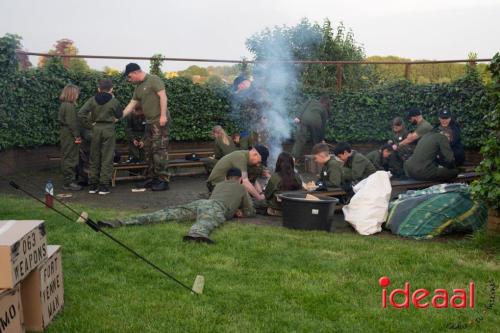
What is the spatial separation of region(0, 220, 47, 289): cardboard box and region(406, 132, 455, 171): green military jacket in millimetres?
6770

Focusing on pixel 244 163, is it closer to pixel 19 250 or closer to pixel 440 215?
pixel 440 215

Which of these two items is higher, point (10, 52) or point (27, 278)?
point (10, 52)

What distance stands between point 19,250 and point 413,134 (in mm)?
8702

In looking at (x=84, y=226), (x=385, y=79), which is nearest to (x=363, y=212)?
(x=84, y=226)

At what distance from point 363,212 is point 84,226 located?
3.41 m

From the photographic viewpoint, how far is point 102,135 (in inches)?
376

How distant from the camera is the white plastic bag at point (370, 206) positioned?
721 cm

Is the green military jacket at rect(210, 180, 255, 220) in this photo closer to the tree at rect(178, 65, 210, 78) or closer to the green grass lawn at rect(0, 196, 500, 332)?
the green grass lawn at rect(0, 196, 500, 332)

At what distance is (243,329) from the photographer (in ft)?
13.0

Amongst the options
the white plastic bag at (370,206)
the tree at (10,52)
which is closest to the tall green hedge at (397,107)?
the white plastic bag at (370,206)

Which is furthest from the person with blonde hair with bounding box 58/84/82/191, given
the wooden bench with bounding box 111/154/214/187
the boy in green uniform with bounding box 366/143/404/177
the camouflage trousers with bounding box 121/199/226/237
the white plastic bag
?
the boy in green uniform with bounding box 366/143/404/177

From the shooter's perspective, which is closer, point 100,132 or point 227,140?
point 100,132

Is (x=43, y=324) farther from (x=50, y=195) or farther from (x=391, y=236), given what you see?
(x=391, y=236)

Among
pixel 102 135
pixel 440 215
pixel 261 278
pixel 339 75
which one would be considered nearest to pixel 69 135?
pixel 102 135
